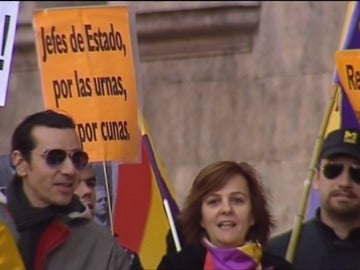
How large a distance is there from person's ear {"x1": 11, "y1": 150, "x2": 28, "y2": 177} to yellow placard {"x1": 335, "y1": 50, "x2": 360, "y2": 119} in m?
1.66

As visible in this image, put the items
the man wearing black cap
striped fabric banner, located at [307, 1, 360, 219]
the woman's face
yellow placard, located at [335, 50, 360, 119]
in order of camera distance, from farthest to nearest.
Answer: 1. striped fabric banner, located at [307, 1, 360, 219]
2. yellow placard, located at [335, 50, 360, 119]
3. the man wearing black cap
4. the woman's face

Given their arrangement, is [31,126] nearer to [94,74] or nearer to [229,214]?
[229,214]

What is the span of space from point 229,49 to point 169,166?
2.95 ft

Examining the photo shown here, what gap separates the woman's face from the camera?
7590 mm

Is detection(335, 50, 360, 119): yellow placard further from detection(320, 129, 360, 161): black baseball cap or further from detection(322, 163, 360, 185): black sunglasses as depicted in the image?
detection(322, 163, 360, 185): black sunglasses

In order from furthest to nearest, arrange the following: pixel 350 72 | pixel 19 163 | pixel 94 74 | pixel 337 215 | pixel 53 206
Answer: pixel 94 74 → pixel 350 72 → pixel 337 215 → pixel 19 163 → pixel 53 206

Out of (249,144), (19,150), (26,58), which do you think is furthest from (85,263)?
(26,58)

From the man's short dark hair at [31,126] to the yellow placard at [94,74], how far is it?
1.16 m

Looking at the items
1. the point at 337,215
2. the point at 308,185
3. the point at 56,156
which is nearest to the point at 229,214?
the point at 56,156

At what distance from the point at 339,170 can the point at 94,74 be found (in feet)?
4.00

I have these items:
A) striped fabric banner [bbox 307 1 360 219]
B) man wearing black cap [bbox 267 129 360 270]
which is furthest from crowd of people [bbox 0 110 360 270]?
striped fabric banner [bbox 307 1 360 219]

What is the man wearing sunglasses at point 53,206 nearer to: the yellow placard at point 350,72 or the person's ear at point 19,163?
the person's ear at point 19,163

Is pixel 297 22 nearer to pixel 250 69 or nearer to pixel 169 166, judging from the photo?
pixel 250 69

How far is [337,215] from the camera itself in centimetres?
852
